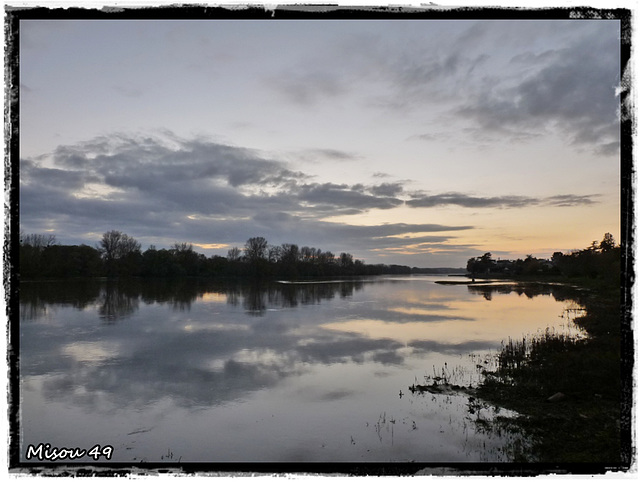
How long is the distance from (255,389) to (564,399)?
841 cm

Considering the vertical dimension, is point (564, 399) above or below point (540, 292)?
above

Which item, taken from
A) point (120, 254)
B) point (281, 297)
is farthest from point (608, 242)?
point (120, 254)

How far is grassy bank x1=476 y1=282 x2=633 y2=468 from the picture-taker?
709 cm

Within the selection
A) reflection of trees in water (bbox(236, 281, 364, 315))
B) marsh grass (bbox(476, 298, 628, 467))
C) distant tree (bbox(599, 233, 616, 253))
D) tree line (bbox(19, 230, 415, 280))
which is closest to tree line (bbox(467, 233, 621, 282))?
distant tree (bbox(599, 233, 616, 253))

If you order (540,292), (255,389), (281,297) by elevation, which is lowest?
(540,292)

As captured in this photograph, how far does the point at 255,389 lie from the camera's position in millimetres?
11617

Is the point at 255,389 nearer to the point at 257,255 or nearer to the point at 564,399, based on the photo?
the point at 564,399

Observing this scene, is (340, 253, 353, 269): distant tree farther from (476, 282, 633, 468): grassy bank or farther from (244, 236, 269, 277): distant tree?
(476, 282, 633, 468): grassy bank

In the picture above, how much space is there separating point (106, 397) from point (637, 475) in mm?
11768

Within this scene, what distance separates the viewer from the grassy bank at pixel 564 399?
279 inches

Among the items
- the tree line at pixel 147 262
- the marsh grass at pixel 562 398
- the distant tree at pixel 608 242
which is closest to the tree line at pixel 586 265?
the distant tree at pixel 608 242

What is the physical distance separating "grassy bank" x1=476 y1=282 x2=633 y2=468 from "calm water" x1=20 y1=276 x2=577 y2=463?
0.85m

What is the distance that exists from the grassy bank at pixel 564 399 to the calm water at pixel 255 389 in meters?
0.85

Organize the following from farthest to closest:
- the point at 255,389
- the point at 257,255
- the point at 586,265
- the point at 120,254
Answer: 1. the point at 257,255
2. the point at 120,254
3. the point at 586,265
4. the point at 255,389
